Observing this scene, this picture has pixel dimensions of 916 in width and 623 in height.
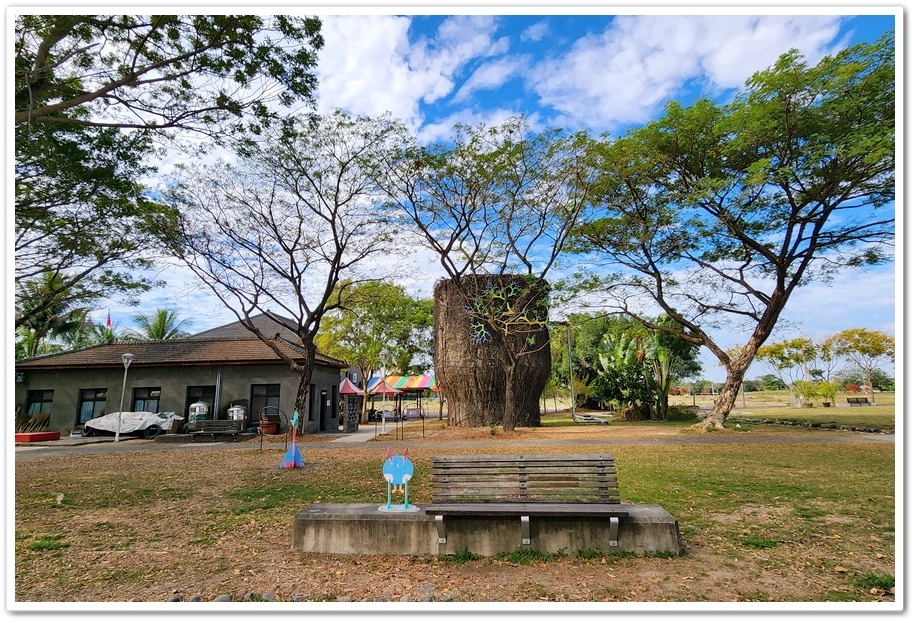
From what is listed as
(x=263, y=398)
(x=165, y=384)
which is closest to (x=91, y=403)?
(x=165, y=384)

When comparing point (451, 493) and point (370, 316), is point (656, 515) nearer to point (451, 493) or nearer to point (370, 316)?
point (451, 493)

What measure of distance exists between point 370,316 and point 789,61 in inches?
921

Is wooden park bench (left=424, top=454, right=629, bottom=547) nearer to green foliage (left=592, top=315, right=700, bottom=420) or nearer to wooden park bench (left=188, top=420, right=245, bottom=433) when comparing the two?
wooden park bench (left=188, top=420, right=245, bottom=433)

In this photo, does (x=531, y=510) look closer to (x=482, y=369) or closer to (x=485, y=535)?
(x=485, y=535)

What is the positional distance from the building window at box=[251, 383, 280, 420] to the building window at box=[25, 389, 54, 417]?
30.1 feet

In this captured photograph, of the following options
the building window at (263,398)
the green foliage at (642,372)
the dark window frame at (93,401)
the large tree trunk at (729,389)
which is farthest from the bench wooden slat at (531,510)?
the dark window frame at (93,401)

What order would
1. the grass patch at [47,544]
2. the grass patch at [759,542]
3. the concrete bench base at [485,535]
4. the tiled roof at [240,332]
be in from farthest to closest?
1. the tiled roof at [240,332]
2. the grass patch at [47,544]
3. the grass patch at [759,542]
4. the concrete bench base at [485,535]

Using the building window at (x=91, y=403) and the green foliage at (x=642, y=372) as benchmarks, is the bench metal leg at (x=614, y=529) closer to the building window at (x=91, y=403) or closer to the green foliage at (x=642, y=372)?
the green foliage at (x=642, y=372)

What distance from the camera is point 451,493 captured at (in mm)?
4203

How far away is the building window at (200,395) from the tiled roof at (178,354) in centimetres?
109

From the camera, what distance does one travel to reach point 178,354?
20719 mm

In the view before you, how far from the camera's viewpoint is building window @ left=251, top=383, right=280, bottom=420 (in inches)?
773

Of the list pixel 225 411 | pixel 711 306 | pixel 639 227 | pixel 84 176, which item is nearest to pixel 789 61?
pixel 639 227

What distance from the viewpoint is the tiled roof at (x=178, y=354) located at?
19.9 m
